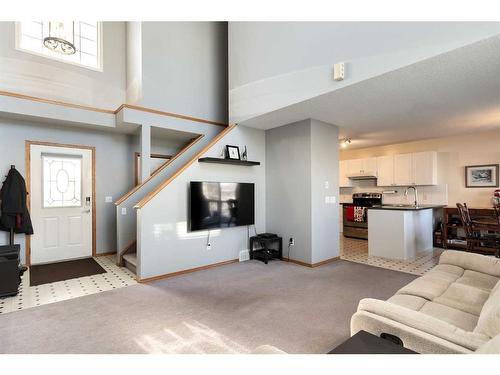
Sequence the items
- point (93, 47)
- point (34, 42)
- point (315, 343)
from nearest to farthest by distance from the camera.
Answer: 1. point (315, 343)
2. point (34, 42)
3. point (93, 47)

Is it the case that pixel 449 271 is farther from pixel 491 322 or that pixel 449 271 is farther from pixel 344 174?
pixel 344 174

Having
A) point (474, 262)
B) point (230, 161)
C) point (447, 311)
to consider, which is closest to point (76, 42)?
point (230, 161)

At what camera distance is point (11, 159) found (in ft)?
14.4

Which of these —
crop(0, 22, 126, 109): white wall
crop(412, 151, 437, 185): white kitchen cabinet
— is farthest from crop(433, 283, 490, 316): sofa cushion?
crop(0, 22, 126, 109): white wall

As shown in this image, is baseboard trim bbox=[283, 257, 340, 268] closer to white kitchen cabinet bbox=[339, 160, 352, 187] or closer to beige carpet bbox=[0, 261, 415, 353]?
beige carpet bbox=[0, 261, 415, 353]

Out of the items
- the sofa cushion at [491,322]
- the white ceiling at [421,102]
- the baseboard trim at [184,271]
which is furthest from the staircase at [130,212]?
the sofa cushion at [491,322]

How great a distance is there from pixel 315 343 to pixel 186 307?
1.39 meters

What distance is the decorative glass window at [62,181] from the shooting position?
475cm

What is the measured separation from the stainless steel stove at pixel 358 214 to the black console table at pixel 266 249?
2.79m

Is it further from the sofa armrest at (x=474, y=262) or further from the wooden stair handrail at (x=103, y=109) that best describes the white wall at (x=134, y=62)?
the sofa armrest at (x=474, y=262)

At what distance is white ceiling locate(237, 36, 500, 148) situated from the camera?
2564mm
